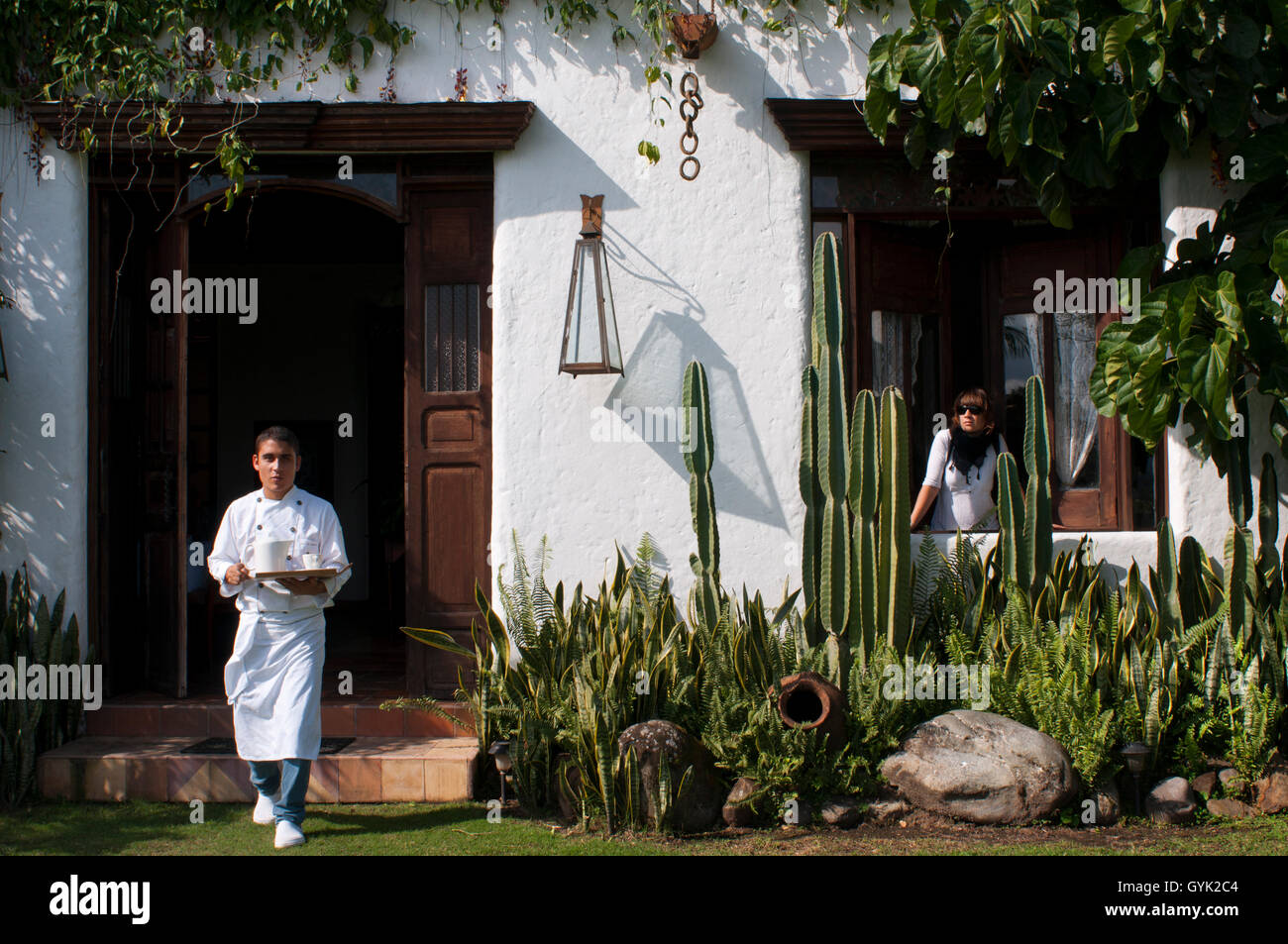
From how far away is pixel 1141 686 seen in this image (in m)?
5.31

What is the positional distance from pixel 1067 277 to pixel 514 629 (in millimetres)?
3778

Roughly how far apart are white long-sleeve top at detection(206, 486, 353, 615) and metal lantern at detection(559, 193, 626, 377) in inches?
63.6

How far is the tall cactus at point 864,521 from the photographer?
5.51 metres

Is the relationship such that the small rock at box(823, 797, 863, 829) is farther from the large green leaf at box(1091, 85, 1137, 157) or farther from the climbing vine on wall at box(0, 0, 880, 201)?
the climbing vine on wall at box(0, 0, 880, 201)

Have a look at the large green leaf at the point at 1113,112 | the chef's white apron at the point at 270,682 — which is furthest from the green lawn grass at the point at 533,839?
the large green leaf at the point at 1113,112

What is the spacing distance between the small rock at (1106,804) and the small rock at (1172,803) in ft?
0.55

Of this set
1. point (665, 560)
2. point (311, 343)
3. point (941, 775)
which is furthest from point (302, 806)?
point (311, 343)

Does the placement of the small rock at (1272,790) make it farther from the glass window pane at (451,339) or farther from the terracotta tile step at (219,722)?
the glass window pane at (451,339)

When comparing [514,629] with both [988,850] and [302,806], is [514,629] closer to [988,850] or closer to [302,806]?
[302,806]

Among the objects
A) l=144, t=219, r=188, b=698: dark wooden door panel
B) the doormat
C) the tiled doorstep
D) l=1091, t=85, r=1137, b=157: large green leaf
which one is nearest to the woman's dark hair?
l=1091, t=85, r=1137, b=157: large green leaf

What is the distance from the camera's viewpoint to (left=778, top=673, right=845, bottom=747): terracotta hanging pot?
201 inches

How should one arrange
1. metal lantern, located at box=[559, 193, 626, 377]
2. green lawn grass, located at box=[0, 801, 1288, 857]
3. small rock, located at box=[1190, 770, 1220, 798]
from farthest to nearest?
1. metal lantern, located at box=[559, 193, 626, 377]
2. small rock, located at box=[1190, 770, 1220, 798]
3. green lawn grass, located at box=[0, 801, 1288, 857]

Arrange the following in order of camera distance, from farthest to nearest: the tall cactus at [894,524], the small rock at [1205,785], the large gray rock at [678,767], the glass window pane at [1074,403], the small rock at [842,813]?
the glass window pane at [1074,403] → the tall cactus at [894,524] → the small rock at [1205,785] → the small rock at [842,813] → the large gray rock at [678,767]

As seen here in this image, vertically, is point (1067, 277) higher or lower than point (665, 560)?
higher
